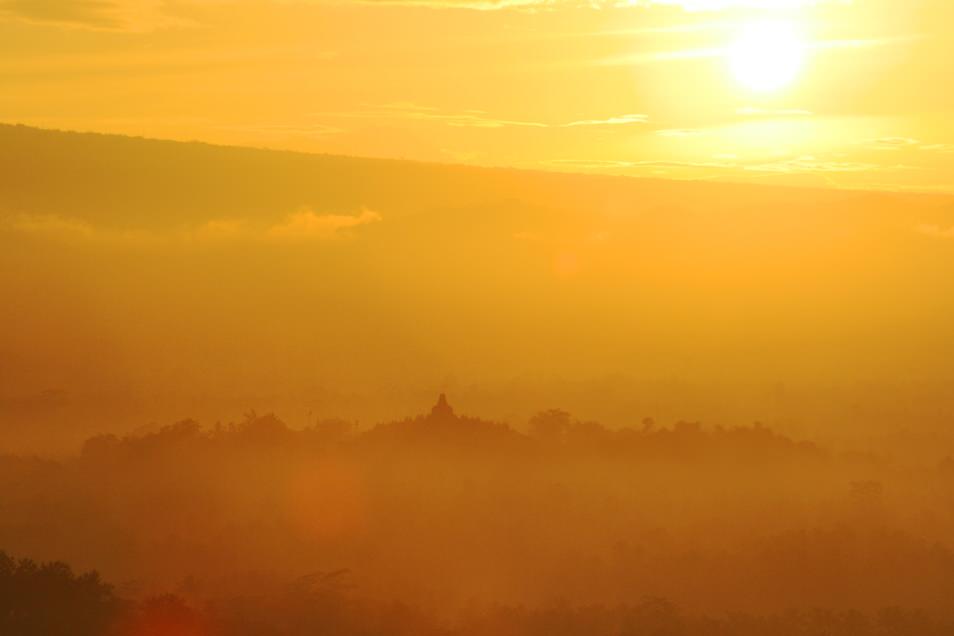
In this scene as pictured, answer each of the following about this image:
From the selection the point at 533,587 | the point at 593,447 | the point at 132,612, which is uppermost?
the point at 593,447

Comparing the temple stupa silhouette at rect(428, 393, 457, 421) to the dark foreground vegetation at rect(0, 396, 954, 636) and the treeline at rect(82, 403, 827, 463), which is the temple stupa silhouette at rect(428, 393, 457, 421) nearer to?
the treeline at rect(82, 403, 827, 463)

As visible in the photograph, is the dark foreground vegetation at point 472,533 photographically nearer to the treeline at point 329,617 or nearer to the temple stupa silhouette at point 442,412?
the treeline at point 329,617

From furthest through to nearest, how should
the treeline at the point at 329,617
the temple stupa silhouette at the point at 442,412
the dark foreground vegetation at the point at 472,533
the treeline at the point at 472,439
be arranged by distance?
the temple stupa silhouette at the point at 442,412 → the treeline at the point at 472,439 → the dark foreground vegetation at the point at 472,533 → the treeline at the point at 329,617

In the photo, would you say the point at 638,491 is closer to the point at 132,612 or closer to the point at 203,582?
the point at 203,582

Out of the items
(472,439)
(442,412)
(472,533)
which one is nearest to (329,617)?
(472,533)

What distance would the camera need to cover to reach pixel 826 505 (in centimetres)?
13950

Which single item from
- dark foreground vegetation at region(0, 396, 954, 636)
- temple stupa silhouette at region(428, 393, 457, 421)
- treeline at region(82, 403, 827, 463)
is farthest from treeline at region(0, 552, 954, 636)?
temple stupa silhouette at region(428, 393, 457, 421)

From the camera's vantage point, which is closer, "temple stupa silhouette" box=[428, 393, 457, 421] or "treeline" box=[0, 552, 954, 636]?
"treeline" box=[0, 552, 954, 636]

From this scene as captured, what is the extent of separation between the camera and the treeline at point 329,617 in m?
53.6

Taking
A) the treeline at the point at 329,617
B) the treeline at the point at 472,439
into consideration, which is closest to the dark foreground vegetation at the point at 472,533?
the treeline at the point at 329,617

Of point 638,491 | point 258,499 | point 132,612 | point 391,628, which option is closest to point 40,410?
point 258,499

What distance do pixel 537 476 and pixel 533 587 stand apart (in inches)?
2159

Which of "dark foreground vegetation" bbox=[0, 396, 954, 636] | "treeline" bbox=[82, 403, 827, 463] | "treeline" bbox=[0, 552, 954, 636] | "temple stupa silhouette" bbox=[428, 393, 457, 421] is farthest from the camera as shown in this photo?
"temple stupa silhouette" bbox=[428, 393, 457, 421]

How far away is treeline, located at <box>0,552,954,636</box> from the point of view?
176 feet
